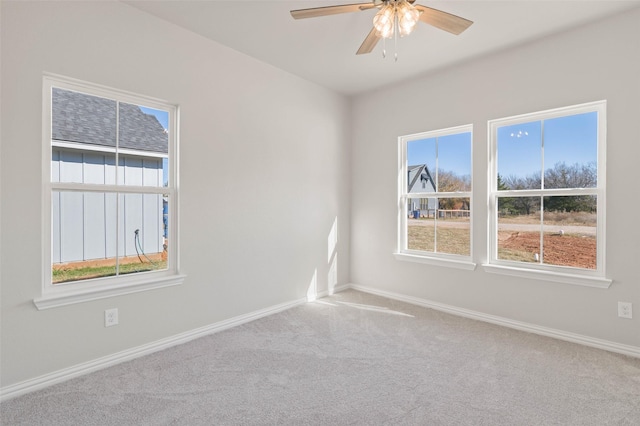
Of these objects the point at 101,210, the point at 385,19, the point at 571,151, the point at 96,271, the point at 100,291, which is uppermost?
the point at 385,19

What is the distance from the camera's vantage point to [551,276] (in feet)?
9.92


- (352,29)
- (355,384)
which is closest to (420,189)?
(352,29)

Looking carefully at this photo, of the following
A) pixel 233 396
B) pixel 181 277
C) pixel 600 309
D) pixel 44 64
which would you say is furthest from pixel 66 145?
pixel 600 309

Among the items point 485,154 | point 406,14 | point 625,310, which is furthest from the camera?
point 485,154

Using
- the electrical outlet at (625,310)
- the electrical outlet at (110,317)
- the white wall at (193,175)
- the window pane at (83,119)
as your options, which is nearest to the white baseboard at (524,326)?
the electrical outlet at (625,310)

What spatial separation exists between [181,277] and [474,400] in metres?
2.40

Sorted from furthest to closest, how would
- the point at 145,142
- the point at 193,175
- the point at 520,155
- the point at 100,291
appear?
the point at 520,155
the point at 193,175
the point at 145,142
the point at 100,291

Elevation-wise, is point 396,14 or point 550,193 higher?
point 396,14

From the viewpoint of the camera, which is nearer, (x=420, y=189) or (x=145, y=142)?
(x=145, y=142)

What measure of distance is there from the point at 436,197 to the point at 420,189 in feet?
0.79

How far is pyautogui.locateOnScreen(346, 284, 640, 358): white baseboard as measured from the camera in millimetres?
2688

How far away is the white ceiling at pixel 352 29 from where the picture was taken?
99.9 inches

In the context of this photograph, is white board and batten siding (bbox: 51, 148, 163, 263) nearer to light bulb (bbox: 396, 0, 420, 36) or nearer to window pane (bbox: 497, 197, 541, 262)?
light bulb (bbox: 396, 0, 420, 36)

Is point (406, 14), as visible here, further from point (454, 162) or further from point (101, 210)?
point (101, 210)
